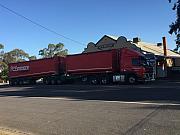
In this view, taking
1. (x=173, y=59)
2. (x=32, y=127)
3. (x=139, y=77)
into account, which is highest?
(x=173, y=59)

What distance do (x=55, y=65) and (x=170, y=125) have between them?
3375 centimetres

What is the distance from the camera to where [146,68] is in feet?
120

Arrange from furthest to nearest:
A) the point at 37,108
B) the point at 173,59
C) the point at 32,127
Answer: the point at 173,59 < the point at 37,108 < the point at 32,127

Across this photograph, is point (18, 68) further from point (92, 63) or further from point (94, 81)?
point (94, 81)

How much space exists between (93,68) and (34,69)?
10363 millimetres

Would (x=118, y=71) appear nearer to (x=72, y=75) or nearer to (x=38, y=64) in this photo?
(x=72, y=75)

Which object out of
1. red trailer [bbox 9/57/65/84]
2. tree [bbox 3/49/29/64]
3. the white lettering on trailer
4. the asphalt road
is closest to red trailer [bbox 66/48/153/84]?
red trailer [bbox 9/57/65/84]

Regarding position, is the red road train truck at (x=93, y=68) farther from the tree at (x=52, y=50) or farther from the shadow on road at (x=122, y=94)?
the tree at (x=52, y=50)

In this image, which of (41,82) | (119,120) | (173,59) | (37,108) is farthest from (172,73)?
(119,120)

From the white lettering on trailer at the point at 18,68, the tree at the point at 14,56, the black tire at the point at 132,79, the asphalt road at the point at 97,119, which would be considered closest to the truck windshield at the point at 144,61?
the black tire at the point at 132,79

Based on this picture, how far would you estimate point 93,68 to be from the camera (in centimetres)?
3928

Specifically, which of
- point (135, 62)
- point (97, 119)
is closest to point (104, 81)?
point (135, 62)

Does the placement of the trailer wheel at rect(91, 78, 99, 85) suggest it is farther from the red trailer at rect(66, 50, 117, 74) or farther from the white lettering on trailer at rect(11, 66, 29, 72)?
the white lettering on trailer at rect(11, 66, 29, 72)

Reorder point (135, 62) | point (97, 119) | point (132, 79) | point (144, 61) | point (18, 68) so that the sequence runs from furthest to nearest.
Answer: point (18, 68), point (144, 61), point (135, 62), point (132, 79), point (97, 119)
